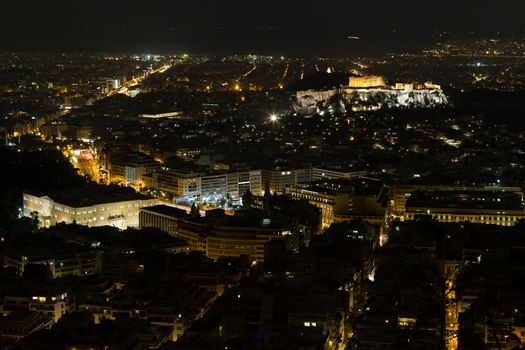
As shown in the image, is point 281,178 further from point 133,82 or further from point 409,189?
point 133,82

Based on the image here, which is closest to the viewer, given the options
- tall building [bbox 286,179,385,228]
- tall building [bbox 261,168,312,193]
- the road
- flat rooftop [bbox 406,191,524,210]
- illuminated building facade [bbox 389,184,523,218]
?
tall building [bbox 286,179,385,228]

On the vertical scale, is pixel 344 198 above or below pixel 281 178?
below

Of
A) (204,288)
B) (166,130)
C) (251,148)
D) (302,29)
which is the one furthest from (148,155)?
(302,29)

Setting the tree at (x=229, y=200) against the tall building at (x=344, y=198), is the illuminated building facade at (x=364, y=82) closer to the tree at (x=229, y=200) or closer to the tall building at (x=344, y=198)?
the tree at (x=229, y=200)

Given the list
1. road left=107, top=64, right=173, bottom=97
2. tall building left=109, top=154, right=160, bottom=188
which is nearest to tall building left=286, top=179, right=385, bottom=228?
tall building left=109, top=154, right=160, bottom=188

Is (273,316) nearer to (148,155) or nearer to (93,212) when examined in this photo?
(93,212)

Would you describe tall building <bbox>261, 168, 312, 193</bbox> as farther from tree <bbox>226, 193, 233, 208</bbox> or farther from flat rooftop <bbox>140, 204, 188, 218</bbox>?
flat rooftop <bbox>140, 204, 188, 218</bbox>

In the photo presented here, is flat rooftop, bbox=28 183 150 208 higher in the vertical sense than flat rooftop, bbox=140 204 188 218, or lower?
higher

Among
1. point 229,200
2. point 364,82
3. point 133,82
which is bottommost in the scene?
point 229,200

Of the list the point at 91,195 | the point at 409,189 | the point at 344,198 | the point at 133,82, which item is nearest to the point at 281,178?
the point at 409,189

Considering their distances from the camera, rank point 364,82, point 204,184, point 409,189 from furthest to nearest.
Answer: point 364,82
point 204,184
point 409,189

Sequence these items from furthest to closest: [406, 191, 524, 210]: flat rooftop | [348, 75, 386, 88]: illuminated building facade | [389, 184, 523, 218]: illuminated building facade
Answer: [348, 75, 386, 88]: illuminated building facade
[389, 184, 523, 218]: illuminated building facade
[406, 191, 524, 210]: flat rooftop

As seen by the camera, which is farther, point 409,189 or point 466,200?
point 409,189
